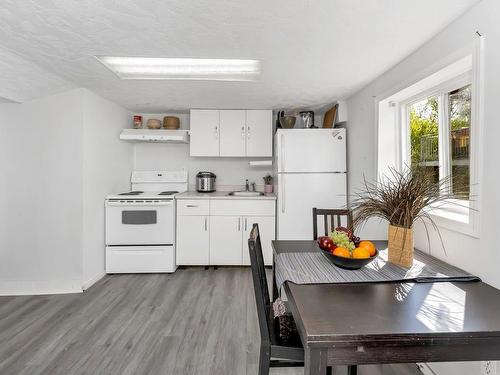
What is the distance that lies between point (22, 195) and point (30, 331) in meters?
1.39

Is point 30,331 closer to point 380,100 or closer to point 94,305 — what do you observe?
point 94,305

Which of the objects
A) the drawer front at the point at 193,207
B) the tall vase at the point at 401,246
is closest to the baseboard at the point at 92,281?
the drawer front at the point at 193,207

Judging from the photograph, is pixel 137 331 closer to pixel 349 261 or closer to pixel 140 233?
pixel 140 233

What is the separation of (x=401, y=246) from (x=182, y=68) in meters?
2.20

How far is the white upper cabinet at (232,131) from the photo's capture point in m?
3.56

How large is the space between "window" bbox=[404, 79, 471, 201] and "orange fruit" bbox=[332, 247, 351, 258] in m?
0.75

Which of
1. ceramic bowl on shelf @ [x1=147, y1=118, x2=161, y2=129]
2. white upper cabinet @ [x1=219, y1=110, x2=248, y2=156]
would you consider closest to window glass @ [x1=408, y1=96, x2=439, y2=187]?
white upper cabinet @ [x1=219, y1=110, x2=248, y2=156]

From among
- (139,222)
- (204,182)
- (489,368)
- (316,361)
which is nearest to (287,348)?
(316,361)

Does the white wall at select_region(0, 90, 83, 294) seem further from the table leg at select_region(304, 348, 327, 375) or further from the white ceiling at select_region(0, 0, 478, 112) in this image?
the table leg at select_region(304, 348, 327, 375)

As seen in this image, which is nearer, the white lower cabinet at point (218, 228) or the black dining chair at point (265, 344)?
the black dining chair at point (265, 344)

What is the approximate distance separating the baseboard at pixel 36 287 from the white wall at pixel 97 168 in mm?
149

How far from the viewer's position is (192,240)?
3.35 m

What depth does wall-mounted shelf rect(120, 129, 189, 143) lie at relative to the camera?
349 centimetres

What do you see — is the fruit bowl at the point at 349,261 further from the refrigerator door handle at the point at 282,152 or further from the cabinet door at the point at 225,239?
the cabinet door at the point at 225,239
